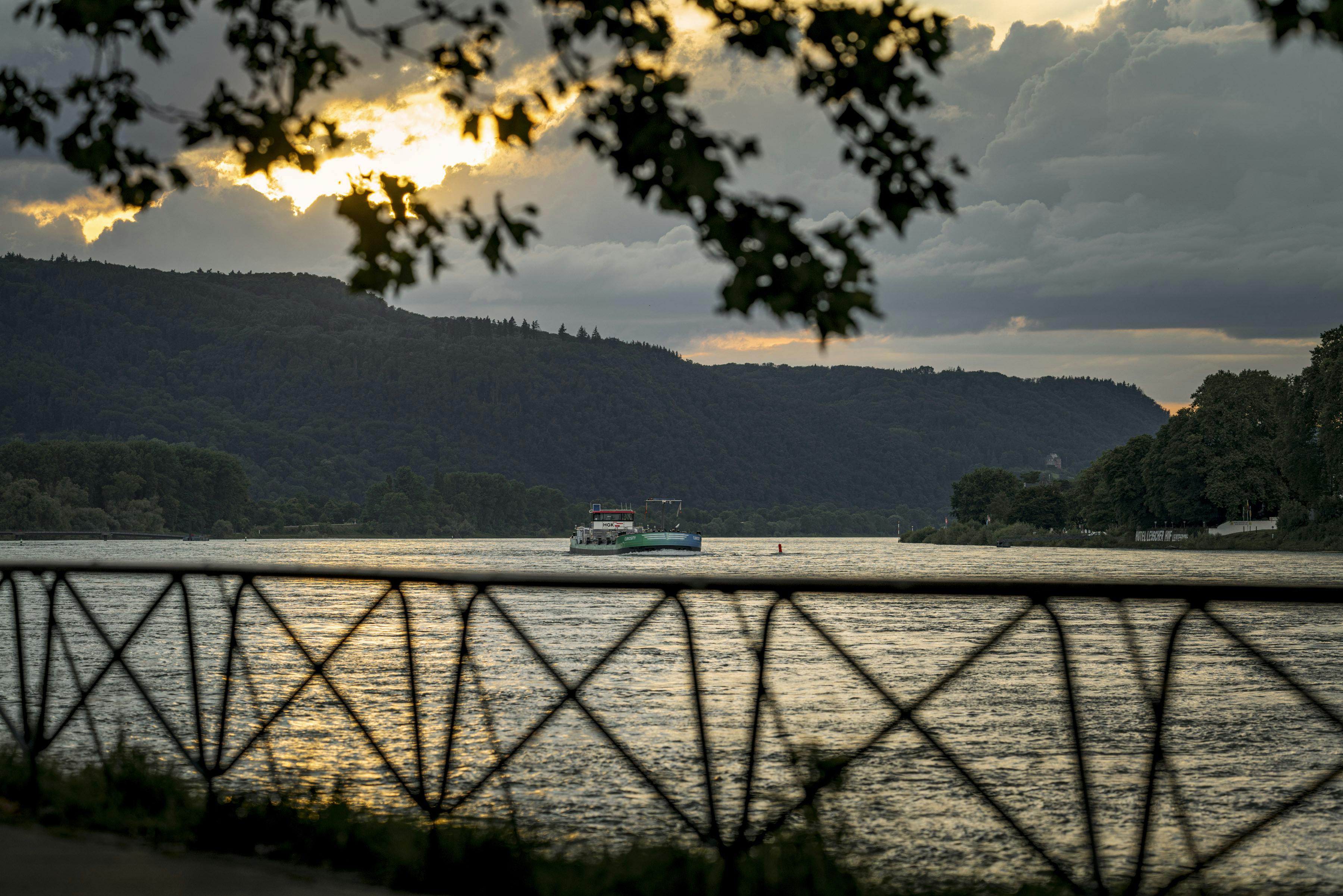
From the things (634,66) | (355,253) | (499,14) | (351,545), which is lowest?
(351,545)

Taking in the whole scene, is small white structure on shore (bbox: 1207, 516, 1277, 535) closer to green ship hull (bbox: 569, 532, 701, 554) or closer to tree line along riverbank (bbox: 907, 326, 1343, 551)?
tree line along riverbank (bbox: 907, 326, 1343, 551)

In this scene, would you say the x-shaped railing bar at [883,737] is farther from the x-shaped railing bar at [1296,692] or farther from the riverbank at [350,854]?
the x-shaped railing bar at [1296,692]

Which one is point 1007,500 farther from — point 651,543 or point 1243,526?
point 651,543

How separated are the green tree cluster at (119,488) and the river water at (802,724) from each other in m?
130

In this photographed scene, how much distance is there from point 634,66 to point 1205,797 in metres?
10.6

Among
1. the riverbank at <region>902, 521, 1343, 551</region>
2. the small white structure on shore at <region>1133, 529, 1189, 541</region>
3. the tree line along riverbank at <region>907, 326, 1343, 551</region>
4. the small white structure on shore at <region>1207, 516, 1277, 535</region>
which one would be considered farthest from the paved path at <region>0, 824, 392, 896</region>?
the small white structure on shore at <region>1133, 529, 1189, 541</region>

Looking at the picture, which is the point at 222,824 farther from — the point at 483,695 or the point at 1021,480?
the point at 1021,480

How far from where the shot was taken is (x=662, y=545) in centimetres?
10775

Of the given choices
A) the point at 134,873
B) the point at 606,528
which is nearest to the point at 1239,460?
the point at 606,528

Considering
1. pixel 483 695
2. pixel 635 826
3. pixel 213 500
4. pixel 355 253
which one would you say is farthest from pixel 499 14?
pixel 213 500

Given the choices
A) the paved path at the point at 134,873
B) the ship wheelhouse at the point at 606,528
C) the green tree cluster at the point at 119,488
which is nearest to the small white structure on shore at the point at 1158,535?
the ship wheelhouse at the point at 606,528

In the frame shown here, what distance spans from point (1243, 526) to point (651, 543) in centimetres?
5413

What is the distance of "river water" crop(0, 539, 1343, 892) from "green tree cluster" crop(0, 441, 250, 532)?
130219mm

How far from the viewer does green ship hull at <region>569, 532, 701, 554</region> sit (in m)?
107
